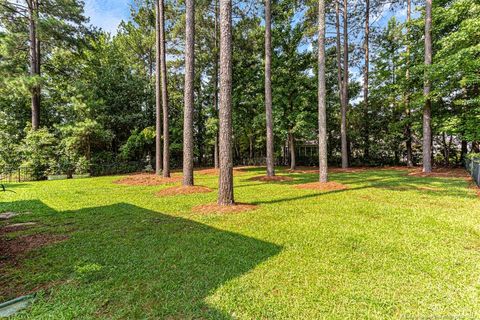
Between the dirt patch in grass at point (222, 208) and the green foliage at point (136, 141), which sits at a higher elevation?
the green foliage at point (136, 141)

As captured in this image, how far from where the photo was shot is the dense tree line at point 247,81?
11859 mm

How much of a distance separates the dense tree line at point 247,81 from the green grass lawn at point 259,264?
4.53m

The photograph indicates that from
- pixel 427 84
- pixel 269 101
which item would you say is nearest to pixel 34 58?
pixel 269 101

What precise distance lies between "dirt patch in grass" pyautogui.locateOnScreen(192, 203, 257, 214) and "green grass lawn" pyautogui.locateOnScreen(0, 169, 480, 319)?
27 centimetres

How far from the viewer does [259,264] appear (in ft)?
9.84

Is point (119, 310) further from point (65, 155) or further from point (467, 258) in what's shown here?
point (65, 155)

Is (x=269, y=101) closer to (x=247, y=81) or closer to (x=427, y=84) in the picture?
(x=247, y=81)

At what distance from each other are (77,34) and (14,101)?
8021mm

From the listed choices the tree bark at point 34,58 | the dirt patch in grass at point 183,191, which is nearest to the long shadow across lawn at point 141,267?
the dirt patch in grass at point 183,191

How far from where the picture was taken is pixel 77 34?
46.6 ft

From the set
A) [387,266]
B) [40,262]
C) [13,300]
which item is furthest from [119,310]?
[387,266]

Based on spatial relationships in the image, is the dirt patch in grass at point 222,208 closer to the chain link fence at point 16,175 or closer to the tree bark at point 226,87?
the tree bark at point 226,87

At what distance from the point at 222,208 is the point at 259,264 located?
9.60 ft

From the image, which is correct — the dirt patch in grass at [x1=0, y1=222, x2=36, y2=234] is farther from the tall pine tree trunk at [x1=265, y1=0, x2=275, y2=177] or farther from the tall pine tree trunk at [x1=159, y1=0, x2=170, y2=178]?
the tall pine tree trunk at [x1=265, y1=0, x2=275, y2=177]
